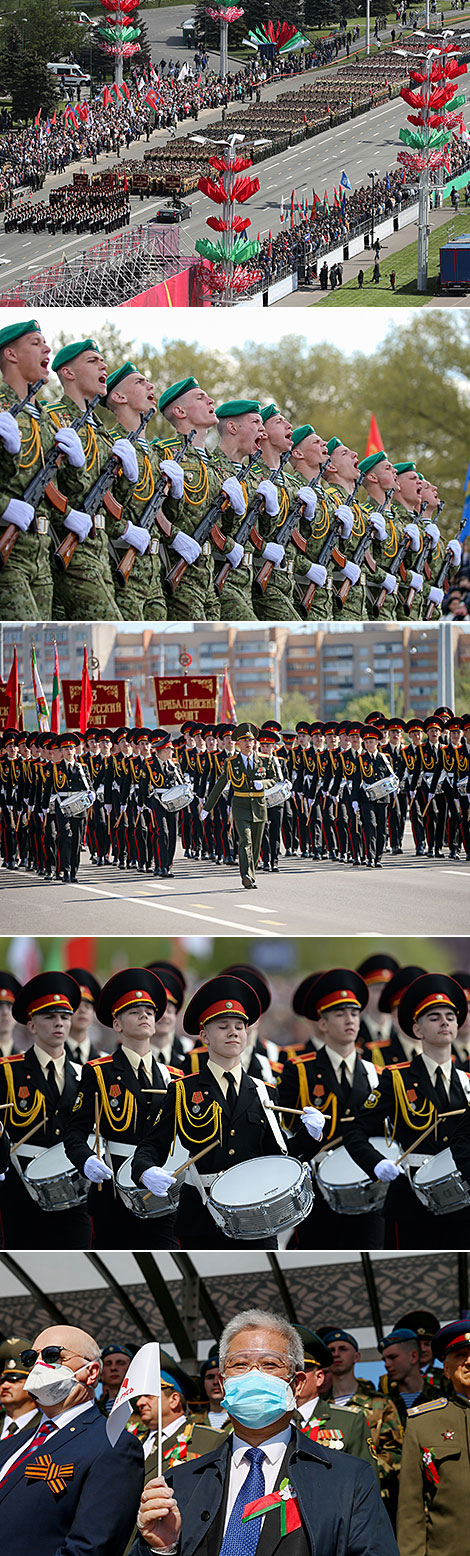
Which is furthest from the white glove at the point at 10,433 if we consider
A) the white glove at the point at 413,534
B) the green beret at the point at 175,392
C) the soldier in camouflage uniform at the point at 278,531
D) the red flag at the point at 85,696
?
the white glove at the point at 413,534

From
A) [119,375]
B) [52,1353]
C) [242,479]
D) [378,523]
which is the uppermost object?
[119,375]

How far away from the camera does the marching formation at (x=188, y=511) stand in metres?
8.28

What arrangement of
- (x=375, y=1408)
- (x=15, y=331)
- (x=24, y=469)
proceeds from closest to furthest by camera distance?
(x=375, y=1408) → (x=24, y=469) → (x=15, y=331)

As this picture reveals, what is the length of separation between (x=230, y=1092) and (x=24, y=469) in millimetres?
3509

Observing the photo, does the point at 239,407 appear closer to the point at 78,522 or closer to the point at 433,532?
the point at 78,522

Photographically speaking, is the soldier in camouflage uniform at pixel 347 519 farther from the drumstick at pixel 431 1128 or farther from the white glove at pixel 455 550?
the drumstick at pixel 431 1128

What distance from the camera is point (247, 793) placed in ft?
28.4

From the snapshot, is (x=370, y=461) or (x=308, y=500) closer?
(x=308, y=500)

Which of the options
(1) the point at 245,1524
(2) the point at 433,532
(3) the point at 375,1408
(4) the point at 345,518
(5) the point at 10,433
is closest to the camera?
(1) the point at 245,1524

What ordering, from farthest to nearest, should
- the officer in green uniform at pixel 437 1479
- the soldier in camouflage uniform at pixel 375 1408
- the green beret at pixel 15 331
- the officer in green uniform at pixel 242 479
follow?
1. the officer in green uniform at pixel 242 479
2. the green beret at pixel 15 331
3. the soldier in camouflage uniform at pixel 375 1408
4. the officer in green uniform at pixel 437 1479

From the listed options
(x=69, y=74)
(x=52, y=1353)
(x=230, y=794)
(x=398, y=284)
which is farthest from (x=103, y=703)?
(x=69, y=74)

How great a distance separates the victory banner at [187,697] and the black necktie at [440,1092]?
2.42m

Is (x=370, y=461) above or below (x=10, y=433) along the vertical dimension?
below

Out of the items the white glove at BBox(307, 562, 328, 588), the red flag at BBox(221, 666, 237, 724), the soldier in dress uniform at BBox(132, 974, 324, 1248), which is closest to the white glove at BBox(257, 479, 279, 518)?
the white glove at BBox(307, 562, 328, 588)
